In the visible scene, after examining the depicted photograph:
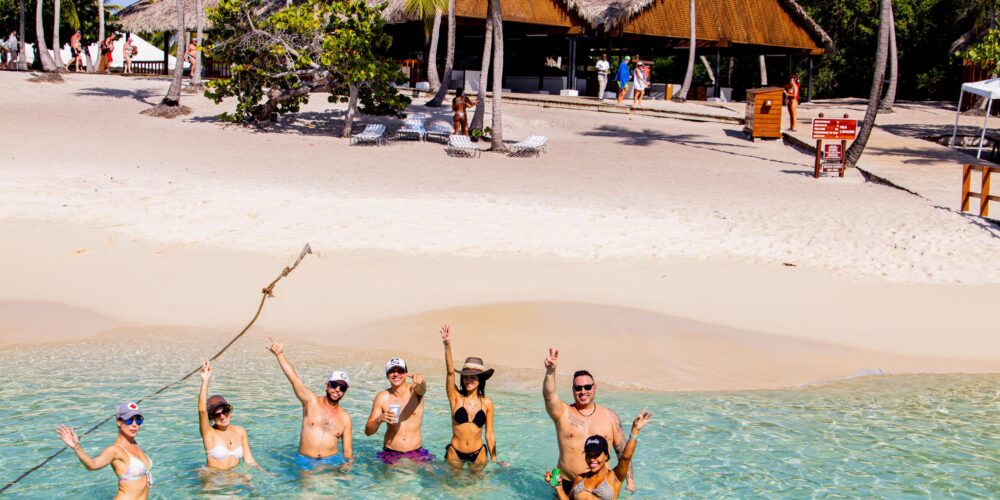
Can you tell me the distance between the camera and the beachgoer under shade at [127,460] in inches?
258

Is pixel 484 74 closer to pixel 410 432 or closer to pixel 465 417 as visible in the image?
pixel 410 432

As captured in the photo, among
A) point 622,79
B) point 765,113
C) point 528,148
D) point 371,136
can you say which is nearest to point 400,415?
point 528,148

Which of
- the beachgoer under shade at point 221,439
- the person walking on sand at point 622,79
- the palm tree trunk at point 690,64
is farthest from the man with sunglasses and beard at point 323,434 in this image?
the palm tree trunk at point 690,64

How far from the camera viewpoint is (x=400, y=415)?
25.5ft

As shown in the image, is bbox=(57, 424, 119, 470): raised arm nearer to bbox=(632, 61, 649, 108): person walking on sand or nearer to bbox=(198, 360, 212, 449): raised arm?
bbox=(198, 360, 212, 449): raised arm

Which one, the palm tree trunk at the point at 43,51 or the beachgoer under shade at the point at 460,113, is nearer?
the beachgoer under shade at the point at 460,113

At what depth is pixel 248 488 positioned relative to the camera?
7754 mm

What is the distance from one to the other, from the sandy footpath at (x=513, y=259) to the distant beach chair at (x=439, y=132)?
2507mm

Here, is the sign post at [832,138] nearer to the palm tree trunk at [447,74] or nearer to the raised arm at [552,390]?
the palm tree trunk at [447,74]

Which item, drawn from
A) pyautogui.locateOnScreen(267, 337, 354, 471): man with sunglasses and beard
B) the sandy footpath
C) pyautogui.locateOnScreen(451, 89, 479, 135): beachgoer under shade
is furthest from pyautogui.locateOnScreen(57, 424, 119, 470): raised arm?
pyautogui.locateOnScreen(451, 89, 479, 135): beachgoer under shade

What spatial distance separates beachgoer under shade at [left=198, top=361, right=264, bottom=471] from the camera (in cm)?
720

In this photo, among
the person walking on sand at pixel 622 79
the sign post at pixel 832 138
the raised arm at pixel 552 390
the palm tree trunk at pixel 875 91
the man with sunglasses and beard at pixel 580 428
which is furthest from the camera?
the person walking on sand at pixel 622 79

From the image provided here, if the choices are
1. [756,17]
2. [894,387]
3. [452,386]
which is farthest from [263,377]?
[756,17]

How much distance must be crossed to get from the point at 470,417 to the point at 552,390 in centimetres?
113
